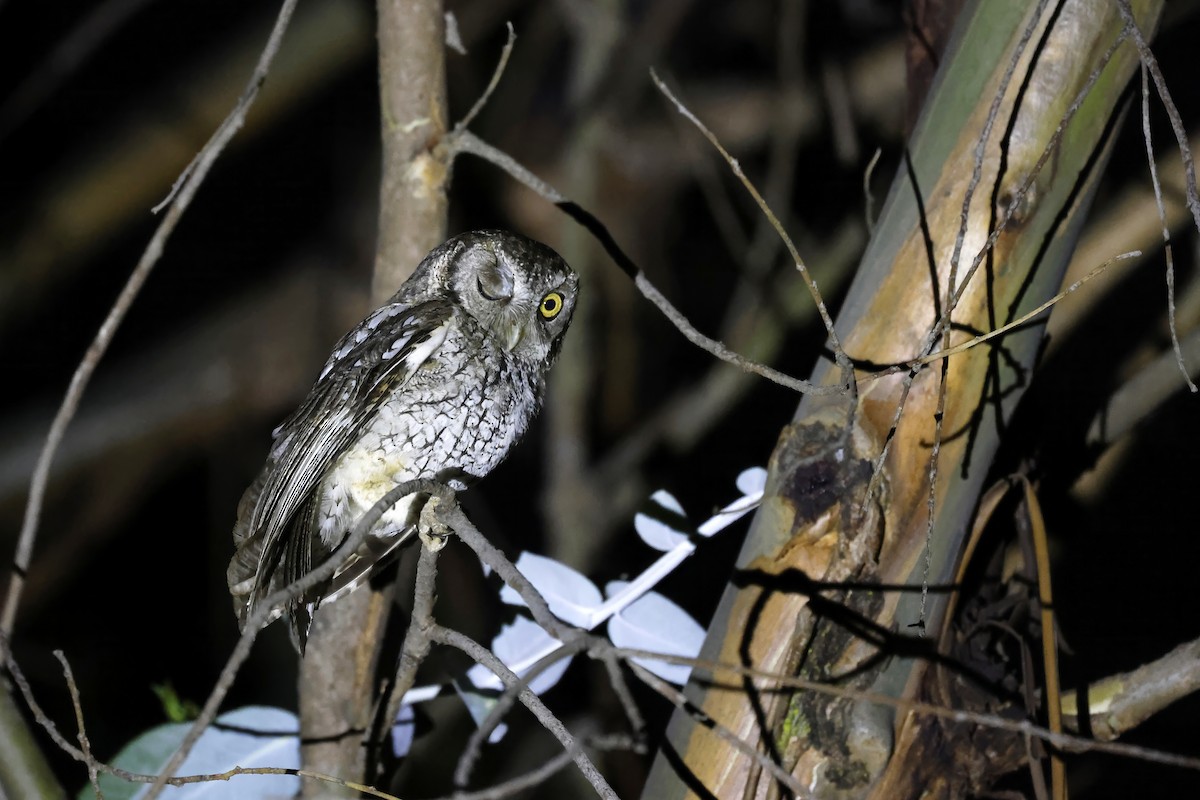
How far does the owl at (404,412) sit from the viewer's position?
142 cm

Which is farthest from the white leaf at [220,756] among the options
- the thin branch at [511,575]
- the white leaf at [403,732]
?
the thin branch at [511,575]

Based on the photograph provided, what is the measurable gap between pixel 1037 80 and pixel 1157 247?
37.1 inches

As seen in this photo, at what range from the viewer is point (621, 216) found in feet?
10.5

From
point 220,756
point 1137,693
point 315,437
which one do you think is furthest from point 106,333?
point 1137,693

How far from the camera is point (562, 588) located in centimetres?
152

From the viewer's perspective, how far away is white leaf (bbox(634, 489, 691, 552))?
1.51 m

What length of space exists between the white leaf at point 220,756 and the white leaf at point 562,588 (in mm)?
436

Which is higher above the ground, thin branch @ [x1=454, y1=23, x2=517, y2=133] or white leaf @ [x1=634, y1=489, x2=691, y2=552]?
thin branch @ [x1=454, y1=23, x2=517, y2=133]

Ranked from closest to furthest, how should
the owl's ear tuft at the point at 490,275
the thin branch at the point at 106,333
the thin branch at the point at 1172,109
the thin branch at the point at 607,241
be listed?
the thin branch at the point at 1172,109 → the thin branch at the point at 607,241 → the thin branch at the point at 106,333 → the owl's ear tuft at the point at 490,275

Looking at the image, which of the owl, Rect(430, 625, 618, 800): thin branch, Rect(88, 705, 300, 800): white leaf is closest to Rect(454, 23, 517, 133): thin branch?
the owl

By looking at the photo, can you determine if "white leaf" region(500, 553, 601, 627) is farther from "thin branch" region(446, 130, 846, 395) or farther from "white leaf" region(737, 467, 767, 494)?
"thin branch" region(446, 130, 846, 395)

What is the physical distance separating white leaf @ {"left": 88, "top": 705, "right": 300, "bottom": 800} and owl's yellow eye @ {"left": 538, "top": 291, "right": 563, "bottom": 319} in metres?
0.75

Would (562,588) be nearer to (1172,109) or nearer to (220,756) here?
(220,756)

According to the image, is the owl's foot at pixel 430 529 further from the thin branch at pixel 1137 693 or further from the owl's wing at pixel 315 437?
the thin branch at pixel 1137 693
